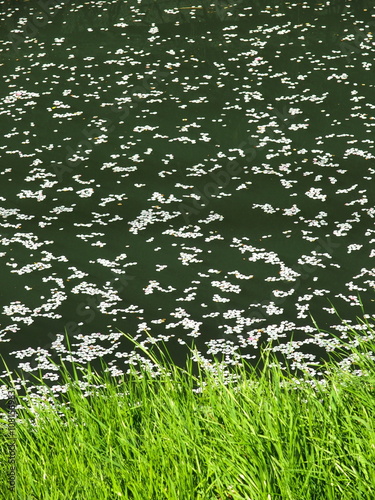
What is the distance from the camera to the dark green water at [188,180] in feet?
11.5

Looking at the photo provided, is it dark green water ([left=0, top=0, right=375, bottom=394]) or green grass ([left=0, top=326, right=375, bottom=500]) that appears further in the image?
dark green water ([left=0, top=0, right=375, bottom=394])

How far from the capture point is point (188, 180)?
473 centimetres

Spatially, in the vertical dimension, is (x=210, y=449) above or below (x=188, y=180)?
above

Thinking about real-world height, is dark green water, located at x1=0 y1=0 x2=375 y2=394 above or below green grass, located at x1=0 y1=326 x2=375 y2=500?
below

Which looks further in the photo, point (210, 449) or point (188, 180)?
point (188, 180)

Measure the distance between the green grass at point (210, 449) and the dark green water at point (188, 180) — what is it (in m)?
0.82

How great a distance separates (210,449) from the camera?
1.95 meters

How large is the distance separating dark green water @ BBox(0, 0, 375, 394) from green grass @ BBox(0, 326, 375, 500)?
0.82 meters

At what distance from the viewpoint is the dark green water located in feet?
11.5

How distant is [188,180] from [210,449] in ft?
9.55

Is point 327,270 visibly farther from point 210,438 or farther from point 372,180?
point 210,438

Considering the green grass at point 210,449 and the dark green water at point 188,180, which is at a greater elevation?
the green grass at point 210,449

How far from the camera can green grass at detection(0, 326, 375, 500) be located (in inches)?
73.1

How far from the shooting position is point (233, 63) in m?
6.41
